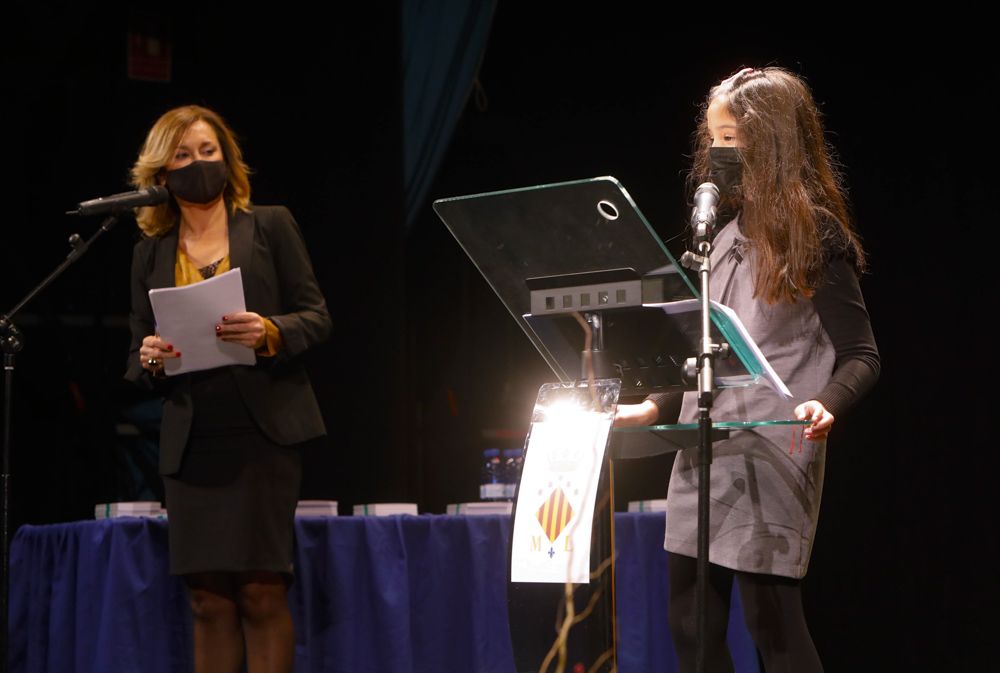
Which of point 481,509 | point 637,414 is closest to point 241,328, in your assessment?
point 637,414

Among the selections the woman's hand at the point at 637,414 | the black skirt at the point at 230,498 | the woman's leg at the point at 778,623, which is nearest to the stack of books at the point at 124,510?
the black skirt at the point at 230,498

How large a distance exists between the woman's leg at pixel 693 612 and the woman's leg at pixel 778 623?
51 mm

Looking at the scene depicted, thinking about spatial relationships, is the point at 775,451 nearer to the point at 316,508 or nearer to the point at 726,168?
the point at 726,168

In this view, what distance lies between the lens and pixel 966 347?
3.38 meters

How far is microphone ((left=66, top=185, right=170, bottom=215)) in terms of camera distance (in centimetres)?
263

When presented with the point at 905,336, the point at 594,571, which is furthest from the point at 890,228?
the point at 594,571

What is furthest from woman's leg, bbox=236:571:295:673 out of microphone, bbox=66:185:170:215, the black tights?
the black tights

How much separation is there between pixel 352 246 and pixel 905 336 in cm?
214

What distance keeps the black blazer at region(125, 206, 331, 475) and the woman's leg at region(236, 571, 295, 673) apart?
12.3 inches

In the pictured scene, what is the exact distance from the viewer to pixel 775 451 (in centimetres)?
190

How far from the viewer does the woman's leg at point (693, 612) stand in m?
1.92

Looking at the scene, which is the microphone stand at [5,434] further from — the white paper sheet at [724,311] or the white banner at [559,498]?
the white paper sheet at [724,311]

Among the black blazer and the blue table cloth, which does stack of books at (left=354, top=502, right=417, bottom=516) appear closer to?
the blue table cloth

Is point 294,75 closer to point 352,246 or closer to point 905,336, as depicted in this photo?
point 352,246
